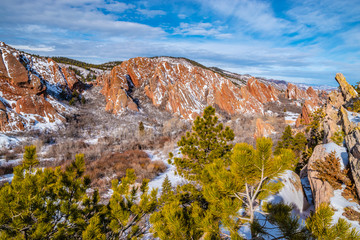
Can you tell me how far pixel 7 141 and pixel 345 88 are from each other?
45.3m

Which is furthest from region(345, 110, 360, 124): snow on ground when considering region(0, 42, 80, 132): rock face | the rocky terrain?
region(0, 42, 80, 132): rock face

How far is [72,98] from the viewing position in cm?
5325

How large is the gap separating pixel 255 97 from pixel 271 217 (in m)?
75.6

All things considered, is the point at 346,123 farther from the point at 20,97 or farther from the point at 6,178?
the point at 20,97

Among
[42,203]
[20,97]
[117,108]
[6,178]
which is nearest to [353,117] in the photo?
[42,203]

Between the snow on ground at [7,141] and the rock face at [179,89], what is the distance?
26.2 m

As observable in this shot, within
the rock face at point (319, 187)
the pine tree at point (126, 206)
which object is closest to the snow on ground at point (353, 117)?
the rock face at point (319, 187)

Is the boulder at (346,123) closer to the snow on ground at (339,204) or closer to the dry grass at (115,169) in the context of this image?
the snow on ground at (339,204)

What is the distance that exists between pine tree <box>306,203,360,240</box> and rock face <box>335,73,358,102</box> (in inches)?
627

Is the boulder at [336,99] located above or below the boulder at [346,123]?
above

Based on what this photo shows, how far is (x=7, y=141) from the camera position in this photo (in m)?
28.0

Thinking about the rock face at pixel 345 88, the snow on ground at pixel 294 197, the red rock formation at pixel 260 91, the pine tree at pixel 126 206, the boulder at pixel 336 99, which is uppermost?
the red rock formation at pixel 260 91

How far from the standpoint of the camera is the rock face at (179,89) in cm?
5772

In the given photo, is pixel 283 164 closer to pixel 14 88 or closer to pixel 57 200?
pixel 57 200
